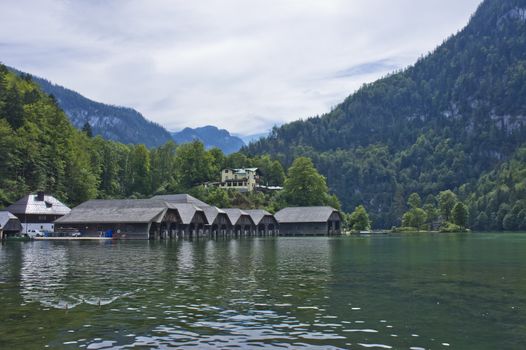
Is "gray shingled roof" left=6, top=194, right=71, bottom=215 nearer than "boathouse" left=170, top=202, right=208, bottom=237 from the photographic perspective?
Yes

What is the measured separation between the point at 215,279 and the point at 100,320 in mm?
12757

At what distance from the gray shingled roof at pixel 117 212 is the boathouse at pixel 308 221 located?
45.4 meters

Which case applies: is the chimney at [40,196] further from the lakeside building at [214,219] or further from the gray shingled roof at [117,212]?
the lakeside building at [214,219]

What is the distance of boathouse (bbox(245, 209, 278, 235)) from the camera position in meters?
137

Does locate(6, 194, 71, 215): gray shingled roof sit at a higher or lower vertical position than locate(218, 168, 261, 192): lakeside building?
lower

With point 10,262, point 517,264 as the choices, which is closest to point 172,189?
point 10,262

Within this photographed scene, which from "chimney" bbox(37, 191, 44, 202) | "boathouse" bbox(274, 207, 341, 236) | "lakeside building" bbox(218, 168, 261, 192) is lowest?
"boathouse" bbox(274, 207, 341, 236)

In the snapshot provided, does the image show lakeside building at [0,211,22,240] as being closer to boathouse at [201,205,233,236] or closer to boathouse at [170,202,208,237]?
boathouse at [170,202,208,237]

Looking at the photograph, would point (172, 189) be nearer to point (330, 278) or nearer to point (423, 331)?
point (330, 278)

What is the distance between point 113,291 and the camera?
26875 mm

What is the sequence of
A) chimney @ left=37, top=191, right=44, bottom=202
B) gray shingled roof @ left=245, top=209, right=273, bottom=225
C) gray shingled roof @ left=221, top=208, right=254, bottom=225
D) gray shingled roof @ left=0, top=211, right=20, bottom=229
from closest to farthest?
gray shingled roof @ left=0, top=211, right=20, bottom=229 → chimney @ left=37, top=191, right=44, bottom=202 → gray shingled roof @ left=221, top=208, right=254, bottom=225 → gray shingled roof @ left=245, top=209, right=273, bottom=225

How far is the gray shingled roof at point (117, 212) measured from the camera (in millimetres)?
100625

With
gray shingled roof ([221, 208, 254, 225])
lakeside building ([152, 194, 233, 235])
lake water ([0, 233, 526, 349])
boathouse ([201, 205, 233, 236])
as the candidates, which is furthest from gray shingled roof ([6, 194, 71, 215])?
lake water ([0, 233, 526, 349])

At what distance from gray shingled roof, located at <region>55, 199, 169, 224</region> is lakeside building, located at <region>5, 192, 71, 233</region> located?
370 cm
